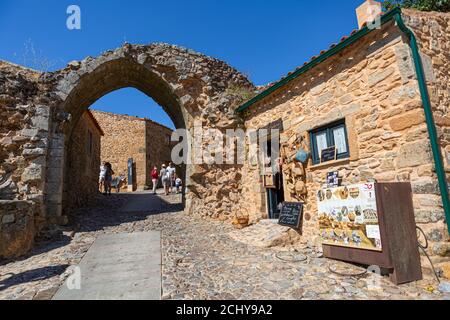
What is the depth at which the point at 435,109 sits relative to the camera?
3701 mm

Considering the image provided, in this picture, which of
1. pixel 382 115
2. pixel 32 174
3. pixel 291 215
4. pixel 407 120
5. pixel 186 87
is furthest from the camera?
pixel 186 87

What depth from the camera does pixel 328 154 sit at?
488 centimetres

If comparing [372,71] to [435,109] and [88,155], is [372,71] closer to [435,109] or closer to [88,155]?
[435,109]

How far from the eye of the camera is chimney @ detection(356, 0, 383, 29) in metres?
4.53

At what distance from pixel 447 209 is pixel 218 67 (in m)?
7.06

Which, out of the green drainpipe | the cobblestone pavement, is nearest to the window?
the green drainpipe

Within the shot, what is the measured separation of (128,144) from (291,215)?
60.6 feet

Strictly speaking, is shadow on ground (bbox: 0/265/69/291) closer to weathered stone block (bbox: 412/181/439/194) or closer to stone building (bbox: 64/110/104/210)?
stone building (bbox: 64/110/104/210)

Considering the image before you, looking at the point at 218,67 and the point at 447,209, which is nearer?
the point at 447,209

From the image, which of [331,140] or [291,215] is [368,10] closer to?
[331,140]

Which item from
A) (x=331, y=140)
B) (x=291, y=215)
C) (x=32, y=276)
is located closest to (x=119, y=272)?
(x=32, y=276)

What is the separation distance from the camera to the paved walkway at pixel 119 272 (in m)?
3.10

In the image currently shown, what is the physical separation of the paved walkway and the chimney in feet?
18.1
